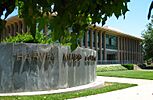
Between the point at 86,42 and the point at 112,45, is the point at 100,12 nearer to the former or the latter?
the point at 86,42

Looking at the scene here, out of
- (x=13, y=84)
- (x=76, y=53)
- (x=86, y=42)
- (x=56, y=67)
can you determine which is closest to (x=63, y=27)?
(x=13, y=84)

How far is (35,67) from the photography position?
47.3ft

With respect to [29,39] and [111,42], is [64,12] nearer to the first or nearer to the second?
[29,39]

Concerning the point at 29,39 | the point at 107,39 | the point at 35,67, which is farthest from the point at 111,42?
the point at 35,67

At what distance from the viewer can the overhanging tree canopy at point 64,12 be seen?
288cm

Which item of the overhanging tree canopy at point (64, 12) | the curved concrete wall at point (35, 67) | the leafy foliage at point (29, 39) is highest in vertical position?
the leafy foliage at point (29, 39)

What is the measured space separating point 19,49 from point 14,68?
0.80 metres

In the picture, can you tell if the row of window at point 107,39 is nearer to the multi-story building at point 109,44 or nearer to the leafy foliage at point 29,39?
the multi-story building at point 109,44

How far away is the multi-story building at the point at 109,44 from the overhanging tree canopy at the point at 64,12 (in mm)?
42010

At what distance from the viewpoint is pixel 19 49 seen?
14.1 meters

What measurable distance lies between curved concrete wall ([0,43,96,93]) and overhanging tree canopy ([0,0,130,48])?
34.5 feet

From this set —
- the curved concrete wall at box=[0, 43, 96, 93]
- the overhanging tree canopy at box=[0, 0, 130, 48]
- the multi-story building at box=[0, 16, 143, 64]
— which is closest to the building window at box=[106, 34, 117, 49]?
the multi-story building at box=[0, 16, 143, 64]

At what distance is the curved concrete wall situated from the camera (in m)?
13.9

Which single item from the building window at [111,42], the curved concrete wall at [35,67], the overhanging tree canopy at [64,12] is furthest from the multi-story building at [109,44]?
the overhanging tree canopy at [64,12]
